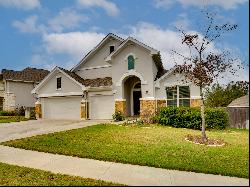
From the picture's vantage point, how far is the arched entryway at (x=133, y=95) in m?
30.9

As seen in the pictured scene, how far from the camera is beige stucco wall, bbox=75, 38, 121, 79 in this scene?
3172cm

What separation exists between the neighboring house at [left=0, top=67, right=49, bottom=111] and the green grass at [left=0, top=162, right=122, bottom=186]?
3814 cm

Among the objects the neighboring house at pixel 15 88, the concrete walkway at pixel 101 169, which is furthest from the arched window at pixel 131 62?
the neighboring house at pixel 15 88

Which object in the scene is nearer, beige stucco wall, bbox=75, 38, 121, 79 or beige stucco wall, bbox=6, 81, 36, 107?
beige stucco wall, bbox=75, 38, 121, 79

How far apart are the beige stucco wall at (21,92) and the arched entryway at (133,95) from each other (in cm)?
2199

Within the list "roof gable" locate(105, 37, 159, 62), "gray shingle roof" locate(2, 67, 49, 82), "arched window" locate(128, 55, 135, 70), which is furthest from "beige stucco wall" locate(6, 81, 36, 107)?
"arched window" locate(128, 55, 135, 70)

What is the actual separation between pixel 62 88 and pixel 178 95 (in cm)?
1046

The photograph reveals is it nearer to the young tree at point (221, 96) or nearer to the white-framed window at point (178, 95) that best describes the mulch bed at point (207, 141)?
the white-framed window at point (178, 95)

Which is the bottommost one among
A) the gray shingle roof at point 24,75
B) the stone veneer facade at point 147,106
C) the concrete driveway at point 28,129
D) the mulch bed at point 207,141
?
the mulch bed at point 207,141

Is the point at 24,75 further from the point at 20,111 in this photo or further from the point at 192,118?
the point at 192,118

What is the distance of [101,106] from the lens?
98.9 ft

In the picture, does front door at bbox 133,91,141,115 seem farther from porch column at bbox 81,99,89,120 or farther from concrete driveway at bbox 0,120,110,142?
concrete driveway at bbox 0,120,110,142

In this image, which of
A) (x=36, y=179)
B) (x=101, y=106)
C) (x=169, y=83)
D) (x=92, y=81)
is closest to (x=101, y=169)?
(x=36, y=179)

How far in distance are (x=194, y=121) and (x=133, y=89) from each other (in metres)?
9.80
